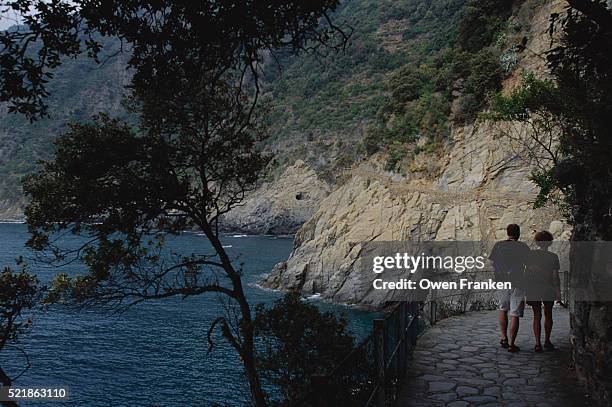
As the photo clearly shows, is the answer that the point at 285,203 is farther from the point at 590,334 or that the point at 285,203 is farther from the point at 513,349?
the point at 590,334

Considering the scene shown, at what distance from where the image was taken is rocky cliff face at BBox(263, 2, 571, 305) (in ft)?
92.6

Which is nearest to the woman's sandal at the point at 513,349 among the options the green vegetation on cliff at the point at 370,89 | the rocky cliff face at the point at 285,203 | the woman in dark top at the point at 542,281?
the woman in dark top at the point at 542,281

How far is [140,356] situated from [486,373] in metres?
20.2

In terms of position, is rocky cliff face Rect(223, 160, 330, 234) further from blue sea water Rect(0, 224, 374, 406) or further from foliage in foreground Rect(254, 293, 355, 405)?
foliage in foreground Rect(254, 293, 355, 405)

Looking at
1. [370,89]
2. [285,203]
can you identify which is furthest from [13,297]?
[370,89]

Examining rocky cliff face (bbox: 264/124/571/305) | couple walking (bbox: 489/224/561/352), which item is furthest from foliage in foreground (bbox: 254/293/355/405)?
rocky cliff face (bbox: 264/124/571/305)

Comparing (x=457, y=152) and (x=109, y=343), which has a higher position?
(x=457, y=152)

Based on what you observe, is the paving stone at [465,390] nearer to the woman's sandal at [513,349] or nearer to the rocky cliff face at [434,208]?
the woman's sandal at [513,349]

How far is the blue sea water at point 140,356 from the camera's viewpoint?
19188 mm

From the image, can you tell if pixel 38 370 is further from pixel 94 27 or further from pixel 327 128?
pixel 327 128

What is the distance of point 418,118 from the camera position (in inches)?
1470

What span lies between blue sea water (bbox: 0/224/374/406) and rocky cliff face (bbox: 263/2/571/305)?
3.05m

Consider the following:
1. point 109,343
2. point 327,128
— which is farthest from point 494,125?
point 327,128

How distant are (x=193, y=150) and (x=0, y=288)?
4.48 m
